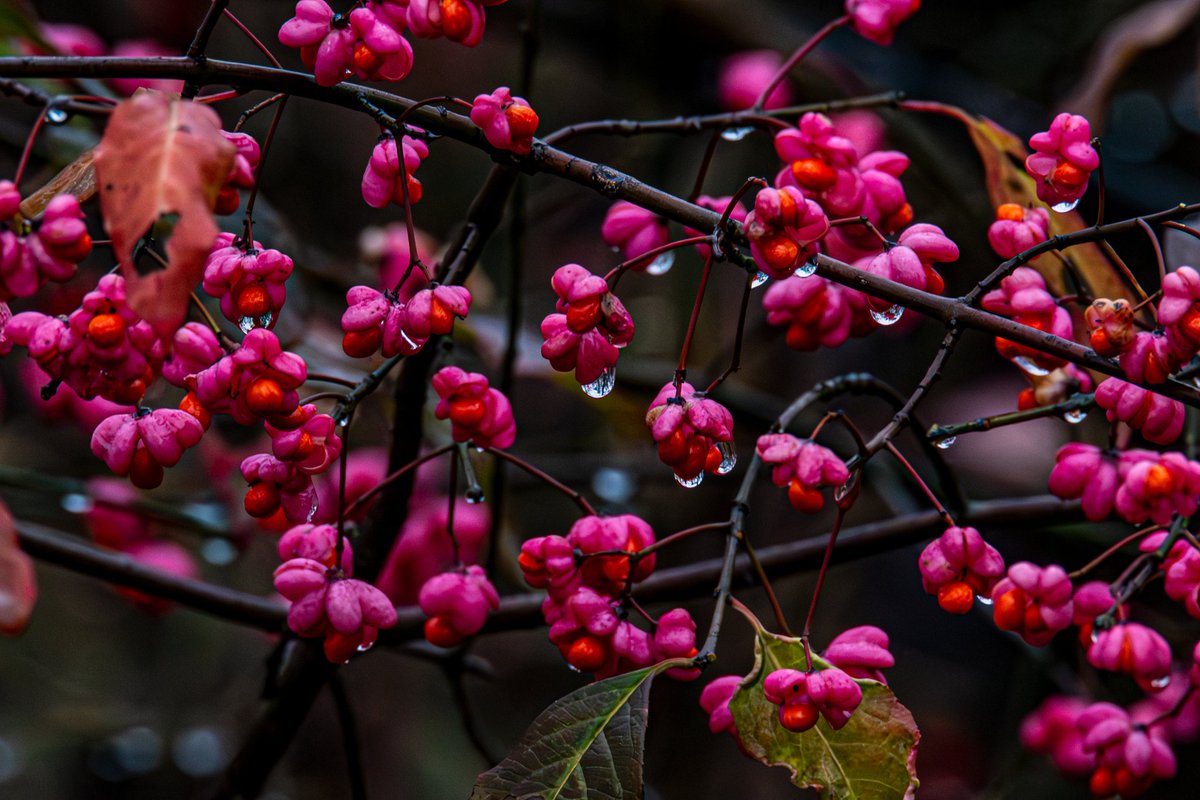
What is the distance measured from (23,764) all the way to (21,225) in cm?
209

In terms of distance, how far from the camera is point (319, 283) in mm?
2047

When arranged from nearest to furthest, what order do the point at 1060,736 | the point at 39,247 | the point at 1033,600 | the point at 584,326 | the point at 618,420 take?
the point at 39,247
the point at 584,326
the point at 1033,600
the point at 1060,736
the point at 618,420

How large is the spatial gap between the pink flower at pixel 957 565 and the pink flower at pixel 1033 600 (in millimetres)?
39

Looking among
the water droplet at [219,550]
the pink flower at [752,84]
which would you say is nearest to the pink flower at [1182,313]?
the pink flower at [752,84]

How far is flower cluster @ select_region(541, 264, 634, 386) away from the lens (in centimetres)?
81

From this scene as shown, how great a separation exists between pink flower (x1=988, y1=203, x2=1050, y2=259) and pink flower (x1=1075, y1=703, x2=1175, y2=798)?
0.51 meters

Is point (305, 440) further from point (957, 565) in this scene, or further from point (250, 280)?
point (957, 565)

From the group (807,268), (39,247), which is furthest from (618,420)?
(39,247)

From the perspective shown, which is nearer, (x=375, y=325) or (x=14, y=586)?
(x=14, y=586)

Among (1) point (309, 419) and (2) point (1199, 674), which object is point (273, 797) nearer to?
(1) point (309, 419)

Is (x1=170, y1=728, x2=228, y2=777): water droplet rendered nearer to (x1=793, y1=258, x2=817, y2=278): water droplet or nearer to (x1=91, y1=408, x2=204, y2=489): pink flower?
(x1=91, y1=408, x2=204, y2=489): pink flower

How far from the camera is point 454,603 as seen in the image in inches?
37.7

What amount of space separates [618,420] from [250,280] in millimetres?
1186

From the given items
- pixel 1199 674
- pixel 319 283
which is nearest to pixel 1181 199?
pixel 1199 674
